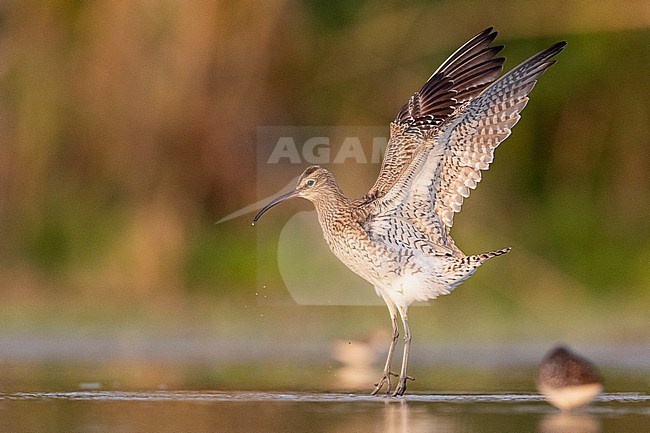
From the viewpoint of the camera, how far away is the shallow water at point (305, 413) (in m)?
8.48

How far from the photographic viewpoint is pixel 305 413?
899 centimetres

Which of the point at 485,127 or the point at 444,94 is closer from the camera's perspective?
the point at 485,127

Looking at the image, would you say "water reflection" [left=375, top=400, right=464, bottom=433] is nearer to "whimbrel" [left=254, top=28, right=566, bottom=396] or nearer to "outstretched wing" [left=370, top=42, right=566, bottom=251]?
"whimbrel" [left=254, top=28, right=566, bottom=396]

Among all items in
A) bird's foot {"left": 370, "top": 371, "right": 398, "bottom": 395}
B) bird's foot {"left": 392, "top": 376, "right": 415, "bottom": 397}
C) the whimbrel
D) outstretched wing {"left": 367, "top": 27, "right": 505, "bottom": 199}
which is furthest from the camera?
outstretched wing {"left": 367, "top": 27, "right": 505, "bottom": 199}

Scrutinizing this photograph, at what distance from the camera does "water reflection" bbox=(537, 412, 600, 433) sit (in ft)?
27.3

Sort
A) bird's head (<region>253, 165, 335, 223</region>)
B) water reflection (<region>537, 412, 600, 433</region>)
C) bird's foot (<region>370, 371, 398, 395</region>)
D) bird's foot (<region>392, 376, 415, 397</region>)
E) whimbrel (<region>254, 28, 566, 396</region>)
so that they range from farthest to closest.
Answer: bird's head (<region>253, 165, 335, 223</region>) < whimbrel (<region>254, 28, 566, 396</region>) < bird's foot (<region>370, 371, 398, 395</region>) < bird's foot (<region>392, 376, 415, 397</region>) < water reflection (<region>537, 412, 600, 433</region>)

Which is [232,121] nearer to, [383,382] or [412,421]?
[383,382]

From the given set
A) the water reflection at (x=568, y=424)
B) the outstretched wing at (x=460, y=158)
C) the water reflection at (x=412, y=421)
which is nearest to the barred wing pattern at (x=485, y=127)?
the outstretched wing at (x=460, y=158)

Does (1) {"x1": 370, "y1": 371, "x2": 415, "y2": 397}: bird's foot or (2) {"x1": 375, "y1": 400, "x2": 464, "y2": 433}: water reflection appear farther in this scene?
(1) {"x1": 370, "y1": 371, "x2": 415, "y2": 397}: bird's foot

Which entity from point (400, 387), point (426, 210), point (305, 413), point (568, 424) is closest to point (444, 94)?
point (426, 210)

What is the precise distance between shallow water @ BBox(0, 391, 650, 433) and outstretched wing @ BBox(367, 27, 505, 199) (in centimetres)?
179

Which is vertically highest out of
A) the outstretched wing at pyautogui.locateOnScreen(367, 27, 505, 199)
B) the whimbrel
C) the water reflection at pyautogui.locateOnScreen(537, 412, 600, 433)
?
the outstretched wing at pyautogui.locateOnScreen(367, 27, 505, 199)

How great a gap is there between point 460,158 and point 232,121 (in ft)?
14.3

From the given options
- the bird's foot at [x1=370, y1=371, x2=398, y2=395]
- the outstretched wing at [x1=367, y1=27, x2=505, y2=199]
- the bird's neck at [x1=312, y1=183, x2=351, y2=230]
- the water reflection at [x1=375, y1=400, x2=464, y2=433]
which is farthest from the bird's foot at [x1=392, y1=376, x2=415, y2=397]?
the outstretched wing at [x1=367, y1=27, x2=505, y2=199]
